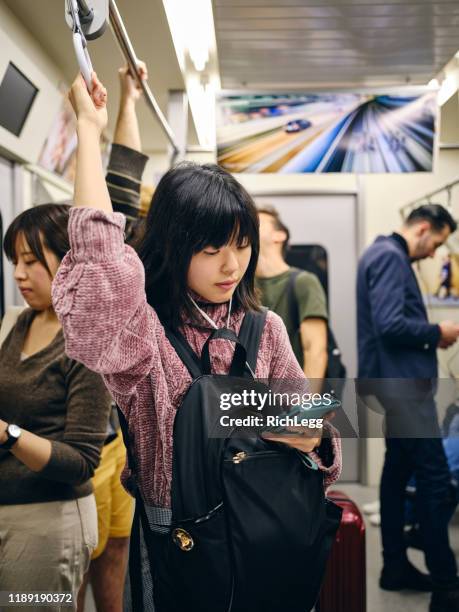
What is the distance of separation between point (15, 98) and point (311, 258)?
2.18 meters

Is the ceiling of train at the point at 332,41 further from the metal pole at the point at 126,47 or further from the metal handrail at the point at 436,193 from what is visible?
the metal handrail at the point at 436,193

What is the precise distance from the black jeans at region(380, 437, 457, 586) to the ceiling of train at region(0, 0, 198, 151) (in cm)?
172

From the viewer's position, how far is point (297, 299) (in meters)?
1.61

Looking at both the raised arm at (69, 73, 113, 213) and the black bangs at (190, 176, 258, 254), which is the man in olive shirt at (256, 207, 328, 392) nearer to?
the black bangs at (190, 176, 258, 254)

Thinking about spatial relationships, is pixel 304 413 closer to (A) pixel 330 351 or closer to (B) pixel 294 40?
(B) pixel 294 40

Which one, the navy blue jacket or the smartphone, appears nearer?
the smartphone

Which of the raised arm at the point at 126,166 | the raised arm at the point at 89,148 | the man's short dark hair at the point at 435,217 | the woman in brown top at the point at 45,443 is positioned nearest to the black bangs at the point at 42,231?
the woman in brown top at the point at 45,443

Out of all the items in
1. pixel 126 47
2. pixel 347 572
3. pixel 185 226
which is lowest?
pixel 347 572

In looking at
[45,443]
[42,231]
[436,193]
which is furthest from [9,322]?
[436,193]

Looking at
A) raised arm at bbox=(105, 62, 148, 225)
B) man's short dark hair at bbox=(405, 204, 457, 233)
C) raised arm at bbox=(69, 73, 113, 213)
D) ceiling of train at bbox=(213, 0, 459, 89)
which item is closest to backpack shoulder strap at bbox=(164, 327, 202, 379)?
raised arm at bbox=(69, 73, 113, 213)

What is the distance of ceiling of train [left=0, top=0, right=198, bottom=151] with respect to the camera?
166 cm

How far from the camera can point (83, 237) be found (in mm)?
737

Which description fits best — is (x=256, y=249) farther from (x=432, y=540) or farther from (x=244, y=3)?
(x=432, y=540)

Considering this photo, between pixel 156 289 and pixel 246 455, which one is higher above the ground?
pixel 156 289
